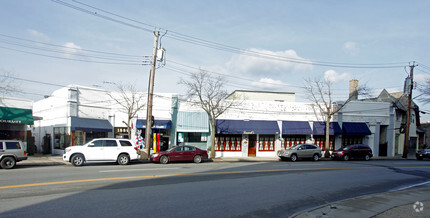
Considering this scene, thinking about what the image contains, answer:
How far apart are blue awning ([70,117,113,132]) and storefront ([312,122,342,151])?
19525mm

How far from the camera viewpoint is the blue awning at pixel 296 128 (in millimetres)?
28394

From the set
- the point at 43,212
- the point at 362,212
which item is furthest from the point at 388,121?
the point at 43,212

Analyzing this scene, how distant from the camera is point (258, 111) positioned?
2881 centimetres

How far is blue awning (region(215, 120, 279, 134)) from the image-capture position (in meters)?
26.6

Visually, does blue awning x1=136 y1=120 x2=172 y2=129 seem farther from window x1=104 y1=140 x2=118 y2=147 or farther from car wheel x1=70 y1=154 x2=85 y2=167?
car wheel x1=70 y1=154 x2=85 y2=167

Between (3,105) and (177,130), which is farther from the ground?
(3,105)

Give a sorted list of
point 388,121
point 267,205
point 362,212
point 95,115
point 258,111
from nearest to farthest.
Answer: point 362,212, point 267,205, point 95,115, point 258,111, point 388,121

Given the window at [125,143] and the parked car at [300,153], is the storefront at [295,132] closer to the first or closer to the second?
the parked car at [300,153]

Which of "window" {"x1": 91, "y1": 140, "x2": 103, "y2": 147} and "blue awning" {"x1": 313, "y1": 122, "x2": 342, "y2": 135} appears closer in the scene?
"window" {"x1": 91, "y1": 140, "x2": 103, "y2": 147}

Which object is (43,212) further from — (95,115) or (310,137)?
(310,137)

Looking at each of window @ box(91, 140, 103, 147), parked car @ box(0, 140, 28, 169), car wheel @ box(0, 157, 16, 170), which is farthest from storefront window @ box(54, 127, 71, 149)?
car wheel @ box(0, 157, 16, 170)

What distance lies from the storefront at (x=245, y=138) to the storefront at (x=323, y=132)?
4.16m

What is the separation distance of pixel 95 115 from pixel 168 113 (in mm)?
6165

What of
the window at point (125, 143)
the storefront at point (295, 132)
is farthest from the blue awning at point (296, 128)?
the window at point (125, 143)
